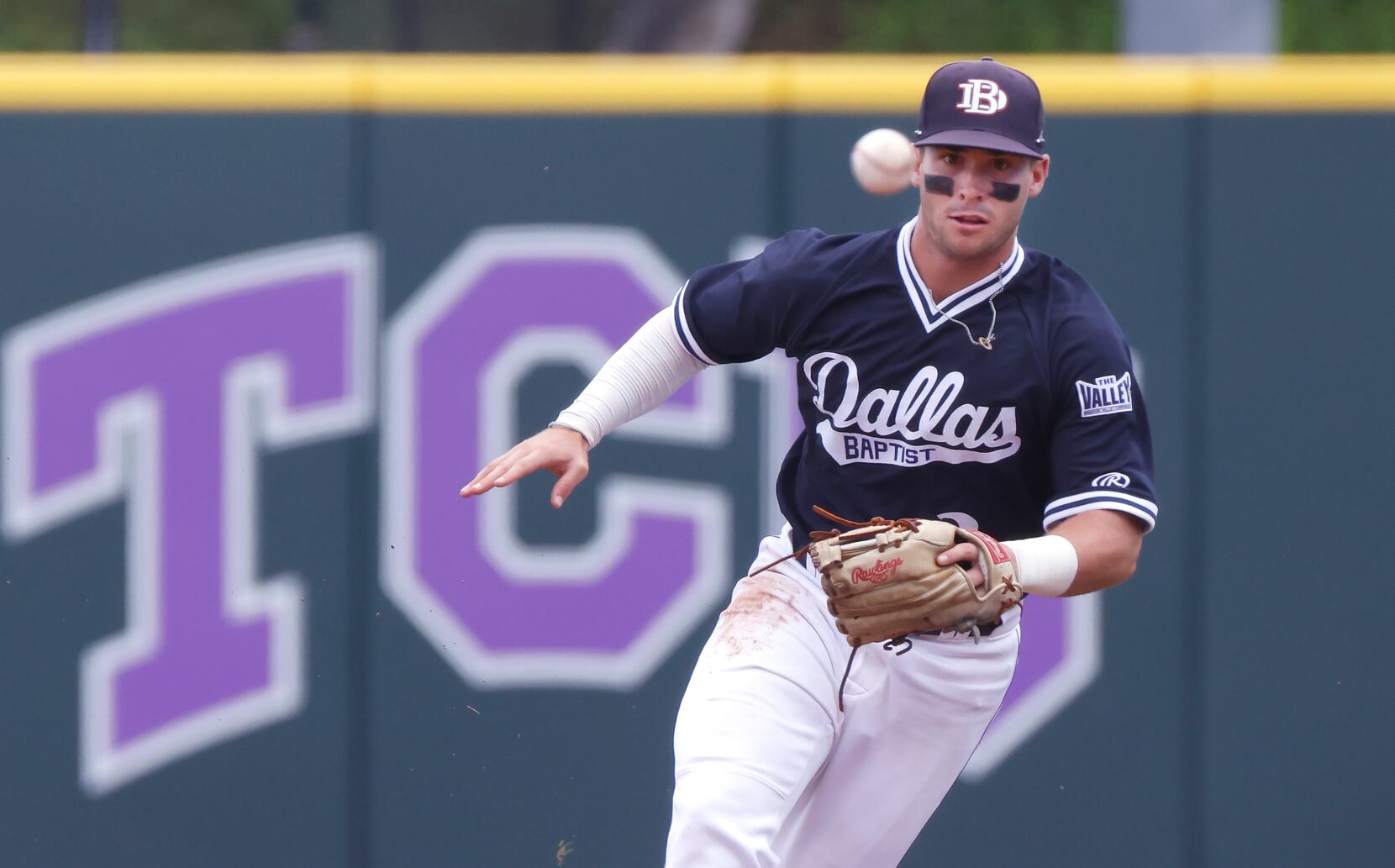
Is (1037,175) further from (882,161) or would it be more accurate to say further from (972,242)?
(882,161)

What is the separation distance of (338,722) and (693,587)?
93 cm

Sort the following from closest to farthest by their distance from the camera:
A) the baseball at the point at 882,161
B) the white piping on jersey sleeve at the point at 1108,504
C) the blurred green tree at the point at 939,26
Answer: the white piping on jersey sleeve at the point at 1108,504
the baseball at the point at 882,161
the blurred green tree at the point at 939,26

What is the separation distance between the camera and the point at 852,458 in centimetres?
302

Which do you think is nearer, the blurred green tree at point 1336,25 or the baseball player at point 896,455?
the baseball player at point 896,455

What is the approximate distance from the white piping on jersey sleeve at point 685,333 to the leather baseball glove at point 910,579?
0.58 metres

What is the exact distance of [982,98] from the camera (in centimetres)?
283

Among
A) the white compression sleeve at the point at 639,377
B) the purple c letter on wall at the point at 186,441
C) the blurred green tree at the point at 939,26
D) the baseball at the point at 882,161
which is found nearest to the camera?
the white compression sleeve at the point at 639,377

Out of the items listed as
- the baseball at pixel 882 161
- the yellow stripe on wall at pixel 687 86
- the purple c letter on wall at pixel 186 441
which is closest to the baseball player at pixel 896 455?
the baseball at pixel 882 161

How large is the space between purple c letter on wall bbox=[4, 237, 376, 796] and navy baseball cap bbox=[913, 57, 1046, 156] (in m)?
1.73

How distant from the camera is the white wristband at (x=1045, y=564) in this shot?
2.64 metres

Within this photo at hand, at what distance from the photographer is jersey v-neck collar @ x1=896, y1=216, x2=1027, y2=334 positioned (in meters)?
2.93

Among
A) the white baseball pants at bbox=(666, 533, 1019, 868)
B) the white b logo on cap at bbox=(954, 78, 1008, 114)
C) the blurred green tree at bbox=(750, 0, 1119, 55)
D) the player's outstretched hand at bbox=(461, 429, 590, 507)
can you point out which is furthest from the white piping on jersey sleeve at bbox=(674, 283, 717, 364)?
Result: the blurred green tree at bbox=(750, 0, 1119, 55)

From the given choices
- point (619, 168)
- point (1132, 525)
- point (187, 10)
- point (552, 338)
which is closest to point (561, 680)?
point (552, 338)

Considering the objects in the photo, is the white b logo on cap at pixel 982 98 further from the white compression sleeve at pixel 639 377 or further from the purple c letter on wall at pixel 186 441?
the purple c letter on wall at pixel 186 441
